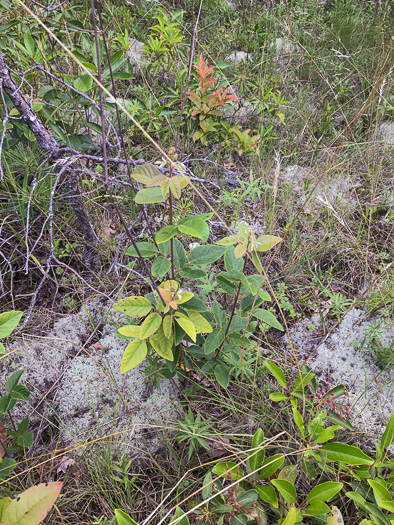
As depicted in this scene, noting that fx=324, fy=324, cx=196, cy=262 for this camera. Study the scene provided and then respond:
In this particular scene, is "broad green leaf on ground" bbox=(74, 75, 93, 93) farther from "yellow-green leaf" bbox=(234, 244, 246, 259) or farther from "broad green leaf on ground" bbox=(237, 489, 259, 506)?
"broad green leaf on ground" bbox=(237, 489, 259, 506)

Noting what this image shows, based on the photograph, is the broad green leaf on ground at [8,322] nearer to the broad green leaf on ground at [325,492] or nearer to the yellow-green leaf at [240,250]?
the yellow-green leaf at [240,250]

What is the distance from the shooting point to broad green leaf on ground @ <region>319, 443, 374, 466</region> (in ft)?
3.82

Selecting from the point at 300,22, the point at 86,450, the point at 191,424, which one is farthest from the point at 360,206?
the point at 300,22

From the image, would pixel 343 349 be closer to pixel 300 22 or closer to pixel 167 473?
pixel 167 473

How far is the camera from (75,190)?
173cm

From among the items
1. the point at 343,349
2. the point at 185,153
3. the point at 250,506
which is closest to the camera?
the point at 250,506

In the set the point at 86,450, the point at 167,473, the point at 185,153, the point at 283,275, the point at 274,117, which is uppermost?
the point at 274,117

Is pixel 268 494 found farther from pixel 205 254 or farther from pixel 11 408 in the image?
pixel 11 408

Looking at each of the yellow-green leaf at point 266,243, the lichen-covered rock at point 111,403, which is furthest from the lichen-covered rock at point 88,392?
the yellow-green leaf at point 266,243

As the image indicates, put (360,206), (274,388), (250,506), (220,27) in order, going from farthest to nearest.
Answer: (220,27) → (360,206) → (274,388) → (250,506)

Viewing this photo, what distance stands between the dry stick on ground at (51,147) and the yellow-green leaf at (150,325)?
826mm

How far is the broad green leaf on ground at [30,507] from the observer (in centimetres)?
62

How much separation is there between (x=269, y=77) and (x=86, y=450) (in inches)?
126

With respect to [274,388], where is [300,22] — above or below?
above
